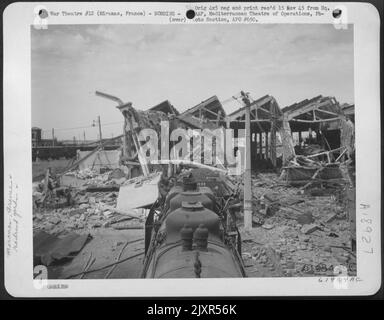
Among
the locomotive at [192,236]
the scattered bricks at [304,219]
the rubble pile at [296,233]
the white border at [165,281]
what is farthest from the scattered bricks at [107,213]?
the scattered bricks at [304,219]

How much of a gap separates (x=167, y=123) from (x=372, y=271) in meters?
1.21

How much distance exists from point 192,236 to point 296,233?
534mm

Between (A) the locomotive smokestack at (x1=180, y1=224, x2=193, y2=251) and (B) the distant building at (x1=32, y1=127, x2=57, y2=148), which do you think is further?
(B) the distant building at (x1=32, y1=127, x2=57, y2=148)

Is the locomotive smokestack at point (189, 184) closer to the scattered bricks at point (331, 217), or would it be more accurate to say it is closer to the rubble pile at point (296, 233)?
the rubble pile at point (296, 233)

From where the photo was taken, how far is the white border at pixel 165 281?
1.29m

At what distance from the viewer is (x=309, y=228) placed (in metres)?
1.37

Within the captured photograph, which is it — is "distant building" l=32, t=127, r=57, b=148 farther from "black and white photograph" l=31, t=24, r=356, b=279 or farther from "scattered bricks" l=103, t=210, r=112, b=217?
"scattered bricks" l=103, t=210, r=112, b=217

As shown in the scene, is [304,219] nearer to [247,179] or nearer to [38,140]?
[247,179]

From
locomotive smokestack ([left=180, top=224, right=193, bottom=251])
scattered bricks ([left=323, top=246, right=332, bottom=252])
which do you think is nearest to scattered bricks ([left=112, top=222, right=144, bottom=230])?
locomotive smokestack ([left=180, top=224, right=193, bottom=251])

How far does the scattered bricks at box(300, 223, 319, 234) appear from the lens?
137 cm

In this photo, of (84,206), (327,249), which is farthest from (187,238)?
(327,249)
